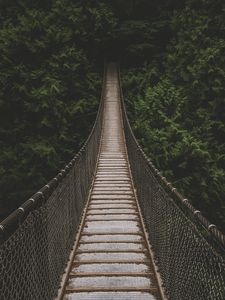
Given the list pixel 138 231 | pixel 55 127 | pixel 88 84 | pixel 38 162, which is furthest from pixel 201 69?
pixel 138 231

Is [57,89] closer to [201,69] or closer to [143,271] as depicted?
[201,69]

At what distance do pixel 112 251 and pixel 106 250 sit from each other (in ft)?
0.25

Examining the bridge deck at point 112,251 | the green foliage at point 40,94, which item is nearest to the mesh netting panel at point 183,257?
the bridge deck at point 112,251

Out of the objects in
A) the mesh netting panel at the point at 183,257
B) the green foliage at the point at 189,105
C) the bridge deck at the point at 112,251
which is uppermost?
the green foliage at the point at 189,105

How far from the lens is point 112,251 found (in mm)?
3951

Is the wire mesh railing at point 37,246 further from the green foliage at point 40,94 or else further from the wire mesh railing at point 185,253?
the green foliage at point 40,94

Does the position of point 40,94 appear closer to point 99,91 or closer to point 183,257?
point 99,91

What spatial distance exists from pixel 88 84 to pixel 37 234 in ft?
46.4

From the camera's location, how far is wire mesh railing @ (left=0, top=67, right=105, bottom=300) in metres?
1.96

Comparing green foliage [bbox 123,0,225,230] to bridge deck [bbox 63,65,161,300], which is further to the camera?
green foliage [bbox 123,0,225,230]

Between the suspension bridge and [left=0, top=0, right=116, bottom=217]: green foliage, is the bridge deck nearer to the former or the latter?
the suspension bridge

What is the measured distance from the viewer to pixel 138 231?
466cm

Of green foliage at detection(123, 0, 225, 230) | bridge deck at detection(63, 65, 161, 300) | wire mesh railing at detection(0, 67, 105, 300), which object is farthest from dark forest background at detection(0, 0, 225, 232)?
wire mesh railing at detection(0, 67, 105, 300)

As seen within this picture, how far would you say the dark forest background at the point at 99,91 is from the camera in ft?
39.5
